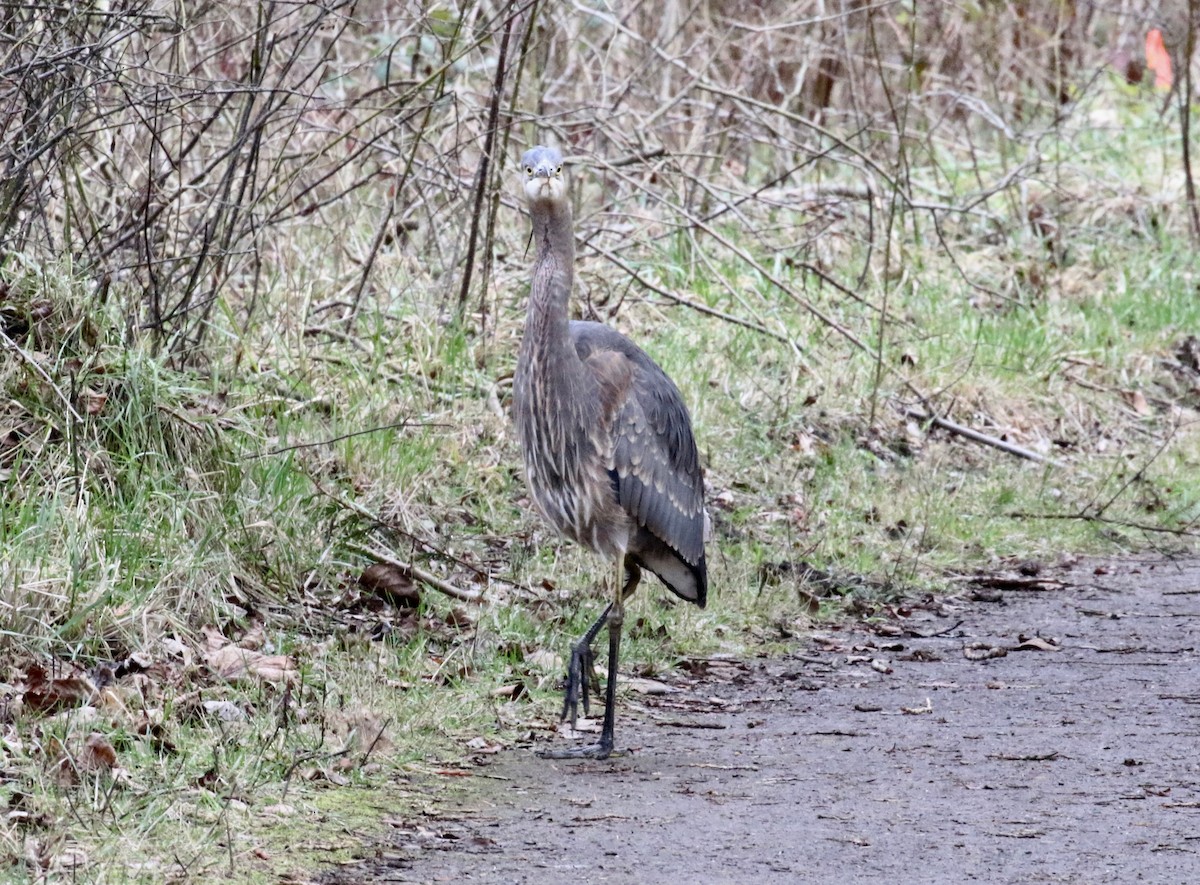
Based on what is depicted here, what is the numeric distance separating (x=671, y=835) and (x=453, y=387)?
4.58 metres

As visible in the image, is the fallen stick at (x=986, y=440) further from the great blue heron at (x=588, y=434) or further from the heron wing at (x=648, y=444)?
the great blue heron at (x=588, y=434)

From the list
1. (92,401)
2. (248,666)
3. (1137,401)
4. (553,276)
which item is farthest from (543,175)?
(1137,401)

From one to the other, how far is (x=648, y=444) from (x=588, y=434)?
0.28m

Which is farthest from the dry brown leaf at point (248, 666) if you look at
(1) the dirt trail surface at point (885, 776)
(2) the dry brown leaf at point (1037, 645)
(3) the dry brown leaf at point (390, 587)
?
(2) the dry brown leaf at point (1037, 645)

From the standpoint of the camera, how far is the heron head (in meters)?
5.41

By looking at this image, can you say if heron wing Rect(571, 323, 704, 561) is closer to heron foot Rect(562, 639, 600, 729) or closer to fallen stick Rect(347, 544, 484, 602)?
heron foot Rect(562, 639, 600, 729)

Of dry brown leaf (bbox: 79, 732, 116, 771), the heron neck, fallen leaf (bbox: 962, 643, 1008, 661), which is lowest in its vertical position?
dry brown leaf (bbox: 79, 732, 116, 771)

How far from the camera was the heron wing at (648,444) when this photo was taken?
19.0 ft

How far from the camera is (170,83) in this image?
22.3 feet

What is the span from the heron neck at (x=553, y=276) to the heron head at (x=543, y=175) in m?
0.13

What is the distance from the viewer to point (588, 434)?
→ 570cm

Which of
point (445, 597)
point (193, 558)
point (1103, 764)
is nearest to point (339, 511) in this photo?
point (445, 597)

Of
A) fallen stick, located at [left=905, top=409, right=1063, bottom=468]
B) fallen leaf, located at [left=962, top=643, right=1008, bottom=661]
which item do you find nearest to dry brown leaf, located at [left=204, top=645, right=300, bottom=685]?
fallen leaf, located at [left=962, top=643, right=1008, bottom=661]

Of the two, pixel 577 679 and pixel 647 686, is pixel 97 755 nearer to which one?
pixel 577 679
